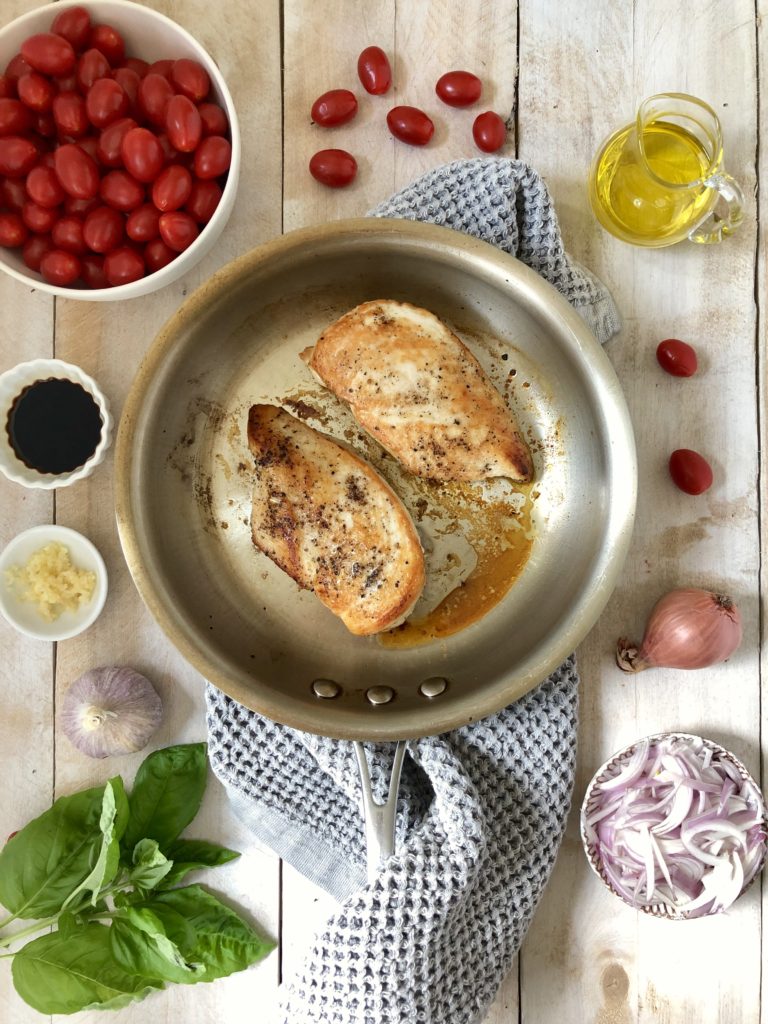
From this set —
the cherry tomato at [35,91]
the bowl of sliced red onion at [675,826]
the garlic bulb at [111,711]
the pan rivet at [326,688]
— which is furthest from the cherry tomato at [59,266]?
the bowl of sliced red onion at [675,826]

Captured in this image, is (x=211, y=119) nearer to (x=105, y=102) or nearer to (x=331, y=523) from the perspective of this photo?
(x=105, y=102)

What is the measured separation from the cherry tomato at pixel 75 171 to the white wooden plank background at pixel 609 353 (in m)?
0.19

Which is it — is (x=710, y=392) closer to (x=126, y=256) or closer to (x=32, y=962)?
(x=126, y=256)

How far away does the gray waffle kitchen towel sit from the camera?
4.15 feet

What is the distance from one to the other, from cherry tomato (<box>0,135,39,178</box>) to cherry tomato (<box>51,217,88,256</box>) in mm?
89

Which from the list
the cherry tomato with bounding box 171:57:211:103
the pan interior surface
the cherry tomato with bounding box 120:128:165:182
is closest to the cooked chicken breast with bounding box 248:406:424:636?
the pan interior surface

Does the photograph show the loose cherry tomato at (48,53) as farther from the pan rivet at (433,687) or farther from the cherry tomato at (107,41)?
the pan rivet at (433,687)

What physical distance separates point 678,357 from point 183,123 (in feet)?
2.74

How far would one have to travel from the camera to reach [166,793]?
1.40 meters

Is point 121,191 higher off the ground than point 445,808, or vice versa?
point 121,191

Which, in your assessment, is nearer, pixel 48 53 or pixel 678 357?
pixel 48 53

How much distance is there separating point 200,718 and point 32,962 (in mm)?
423

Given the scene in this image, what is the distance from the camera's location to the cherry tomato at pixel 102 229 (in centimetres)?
132

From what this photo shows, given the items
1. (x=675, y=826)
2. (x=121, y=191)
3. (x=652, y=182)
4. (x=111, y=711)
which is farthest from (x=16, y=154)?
(x=675, y=826)
